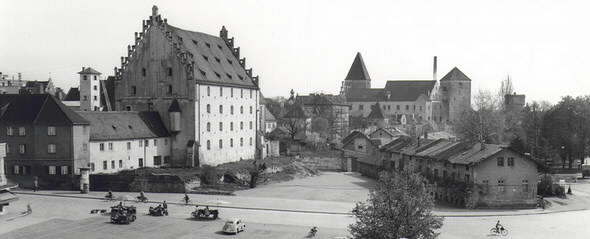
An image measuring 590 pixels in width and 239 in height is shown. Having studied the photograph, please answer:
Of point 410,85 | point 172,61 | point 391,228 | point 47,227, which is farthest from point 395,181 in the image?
point 410,85

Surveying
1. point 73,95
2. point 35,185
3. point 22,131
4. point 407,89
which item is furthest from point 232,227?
point 407,89

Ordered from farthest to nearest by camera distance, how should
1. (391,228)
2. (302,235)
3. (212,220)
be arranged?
(212,220), (302,235), (391,228)

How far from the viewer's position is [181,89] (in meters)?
75.8

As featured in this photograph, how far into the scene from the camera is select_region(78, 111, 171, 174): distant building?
65.3 metres

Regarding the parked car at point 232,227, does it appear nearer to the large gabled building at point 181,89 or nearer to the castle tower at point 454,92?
the large gabled building at point 181,89

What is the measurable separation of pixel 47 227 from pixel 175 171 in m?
27.0

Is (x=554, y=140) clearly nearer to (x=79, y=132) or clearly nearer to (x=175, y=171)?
(x=175, y=171)

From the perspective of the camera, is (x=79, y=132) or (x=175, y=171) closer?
(x=79, y=132)

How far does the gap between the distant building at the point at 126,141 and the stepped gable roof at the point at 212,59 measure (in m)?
8.80

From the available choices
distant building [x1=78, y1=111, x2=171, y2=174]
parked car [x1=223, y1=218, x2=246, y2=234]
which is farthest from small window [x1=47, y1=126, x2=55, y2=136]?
parked car [x1=223, y1=218, x2=246, y2=234]

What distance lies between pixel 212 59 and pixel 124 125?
61.7ft

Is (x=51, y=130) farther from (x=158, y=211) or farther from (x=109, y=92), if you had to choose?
(x=109, y=92)

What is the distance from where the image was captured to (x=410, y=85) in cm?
19488

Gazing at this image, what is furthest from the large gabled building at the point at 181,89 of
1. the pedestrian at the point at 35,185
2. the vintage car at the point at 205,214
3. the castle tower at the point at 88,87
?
the castle tower at the point at 88,87
